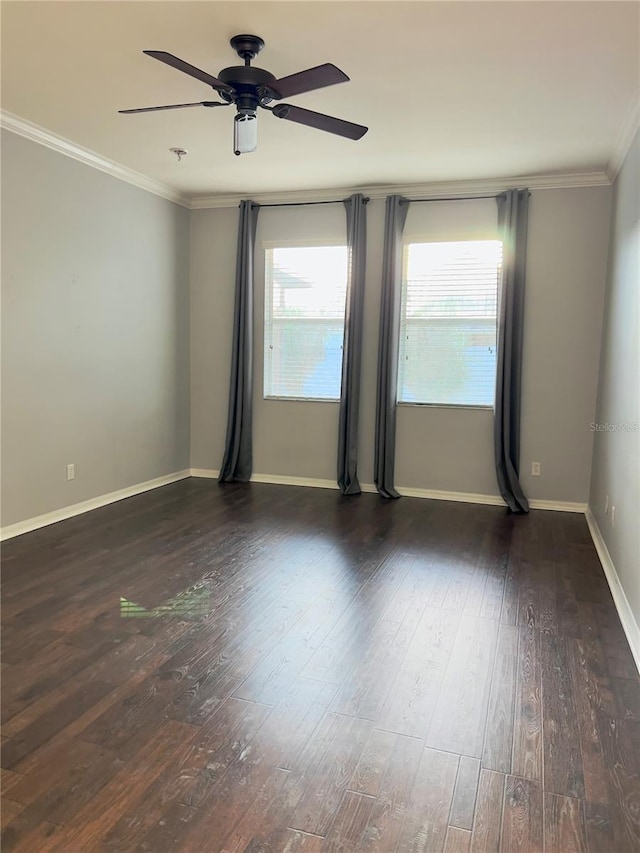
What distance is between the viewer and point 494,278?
16.6 feet

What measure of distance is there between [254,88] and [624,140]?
2478 mm

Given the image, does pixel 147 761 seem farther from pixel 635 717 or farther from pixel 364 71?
pixel 364 71

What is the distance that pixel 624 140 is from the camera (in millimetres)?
3777

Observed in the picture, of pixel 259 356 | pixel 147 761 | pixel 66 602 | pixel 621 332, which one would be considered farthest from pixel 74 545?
pixel 621 332

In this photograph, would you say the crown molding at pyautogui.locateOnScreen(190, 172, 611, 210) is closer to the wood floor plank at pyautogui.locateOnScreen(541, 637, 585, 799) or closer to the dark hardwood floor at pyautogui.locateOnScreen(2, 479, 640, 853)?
the dark hardwood floor at pyautogui.locateOnScreen(2, 479, 640, 853)

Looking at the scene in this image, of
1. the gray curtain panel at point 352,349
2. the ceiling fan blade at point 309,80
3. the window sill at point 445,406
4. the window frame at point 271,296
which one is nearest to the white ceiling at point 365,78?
the ceiling fan blade at point 309,80

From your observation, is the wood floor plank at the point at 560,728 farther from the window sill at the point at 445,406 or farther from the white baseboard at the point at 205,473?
the white baseboard at the point at 205,473

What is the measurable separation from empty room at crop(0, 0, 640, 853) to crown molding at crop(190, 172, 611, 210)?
25 mm

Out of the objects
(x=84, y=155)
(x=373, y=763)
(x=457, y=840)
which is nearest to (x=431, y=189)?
(x=84, y=155)

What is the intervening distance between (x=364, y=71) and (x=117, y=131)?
71.6 inches

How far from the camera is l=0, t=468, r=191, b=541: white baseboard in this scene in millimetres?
3984

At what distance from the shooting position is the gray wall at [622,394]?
3010mm

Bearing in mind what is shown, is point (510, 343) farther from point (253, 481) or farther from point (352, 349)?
point (253, 481)

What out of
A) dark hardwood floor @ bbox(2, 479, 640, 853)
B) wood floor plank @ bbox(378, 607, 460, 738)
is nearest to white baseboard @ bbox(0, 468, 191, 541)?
dark hardwood floor @ bbox(2, 479, 640, 853)
